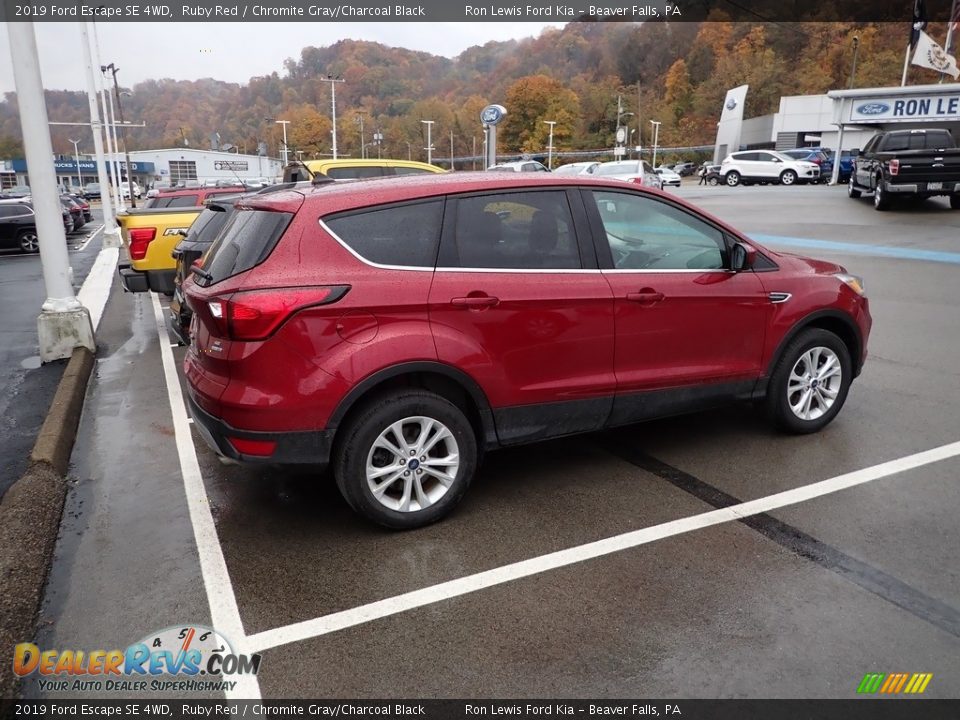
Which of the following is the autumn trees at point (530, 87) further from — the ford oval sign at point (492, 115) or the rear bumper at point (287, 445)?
the rear bumper at point (287, 445)

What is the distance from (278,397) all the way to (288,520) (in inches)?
35.7

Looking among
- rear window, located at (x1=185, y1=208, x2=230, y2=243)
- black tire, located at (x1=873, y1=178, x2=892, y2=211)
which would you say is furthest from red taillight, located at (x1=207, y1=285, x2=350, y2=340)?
black tire, located at (x1=873, y1=178, x2=892, y2=211)

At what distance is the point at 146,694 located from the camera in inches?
107

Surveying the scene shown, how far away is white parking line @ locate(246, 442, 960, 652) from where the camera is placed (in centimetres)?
307

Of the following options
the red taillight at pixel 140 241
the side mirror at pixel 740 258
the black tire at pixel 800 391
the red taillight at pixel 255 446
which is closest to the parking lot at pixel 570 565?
the black tire at pixel 800 391

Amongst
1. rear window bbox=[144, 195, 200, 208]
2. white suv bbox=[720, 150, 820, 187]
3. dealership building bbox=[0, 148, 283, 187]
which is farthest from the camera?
dealership building bbox=[0, 148, 283, 187]

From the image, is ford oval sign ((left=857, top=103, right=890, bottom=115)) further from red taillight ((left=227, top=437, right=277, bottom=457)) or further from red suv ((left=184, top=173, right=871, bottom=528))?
red taillight ((left=227, top=437, right=277, bottom=457))

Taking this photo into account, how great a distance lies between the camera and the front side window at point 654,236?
172 inches

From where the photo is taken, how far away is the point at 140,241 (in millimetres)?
9172

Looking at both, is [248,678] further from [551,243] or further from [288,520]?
[551,243]

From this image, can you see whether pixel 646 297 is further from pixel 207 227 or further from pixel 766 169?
pixel 766 169

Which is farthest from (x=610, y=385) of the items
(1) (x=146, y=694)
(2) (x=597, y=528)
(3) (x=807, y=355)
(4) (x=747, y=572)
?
(1) (x=146, y=694)

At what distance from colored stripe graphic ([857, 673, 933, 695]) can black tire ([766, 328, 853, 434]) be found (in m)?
2.46

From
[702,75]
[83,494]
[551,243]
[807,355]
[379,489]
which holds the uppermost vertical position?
[702,75]
